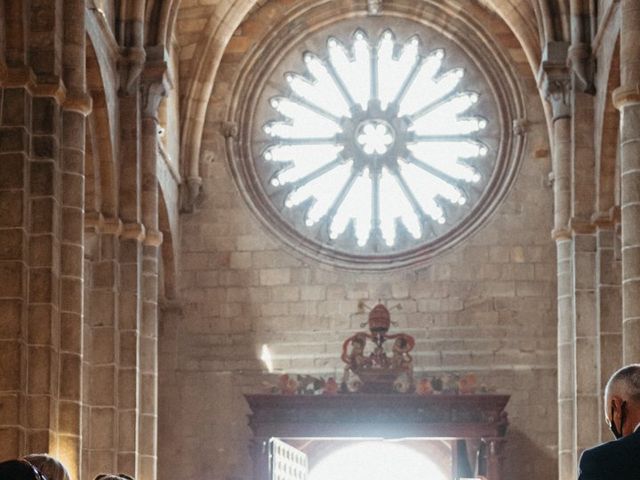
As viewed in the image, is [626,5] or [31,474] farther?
[626,5]

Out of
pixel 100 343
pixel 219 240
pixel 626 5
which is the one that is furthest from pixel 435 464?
pixel 626 5

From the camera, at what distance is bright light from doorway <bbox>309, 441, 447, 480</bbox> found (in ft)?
84.0

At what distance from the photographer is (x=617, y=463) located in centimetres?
436

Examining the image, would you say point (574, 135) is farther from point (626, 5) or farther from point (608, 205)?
point (626, 5)

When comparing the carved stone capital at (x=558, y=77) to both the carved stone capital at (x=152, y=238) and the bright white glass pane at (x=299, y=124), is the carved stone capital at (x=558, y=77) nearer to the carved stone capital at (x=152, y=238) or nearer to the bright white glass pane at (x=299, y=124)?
the bright white glass pane at (x=299, y=124)

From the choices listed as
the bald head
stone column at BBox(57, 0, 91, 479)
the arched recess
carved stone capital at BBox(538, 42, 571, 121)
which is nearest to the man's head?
the bald head

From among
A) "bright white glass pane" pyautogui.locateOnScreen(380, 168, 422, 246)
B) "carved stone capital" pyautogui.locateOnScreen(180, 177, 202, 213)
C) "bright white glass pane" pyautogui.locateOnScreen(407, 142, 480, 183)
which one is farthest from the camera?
"bright white glass pane" pyautogui.locateOnScreen(407, 142, 480, 183)

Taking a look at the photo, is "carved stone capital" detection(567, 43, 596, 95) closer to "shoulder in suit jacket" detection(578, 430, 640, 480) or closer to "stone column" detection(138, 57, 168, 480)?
"stone column" detection(138, 57, 168, 480)

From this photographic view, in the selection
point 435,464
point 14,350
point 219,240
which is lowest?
point 435,464

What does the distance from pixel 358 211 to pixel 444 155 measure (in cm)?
173

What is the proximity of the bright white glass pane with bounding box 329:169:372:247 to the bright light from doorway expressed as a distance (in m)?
3.41

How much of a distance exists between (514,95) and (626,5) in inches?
360

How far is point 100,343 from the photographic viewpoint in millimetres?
20875

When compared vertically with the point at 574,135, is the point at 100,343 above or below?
below
